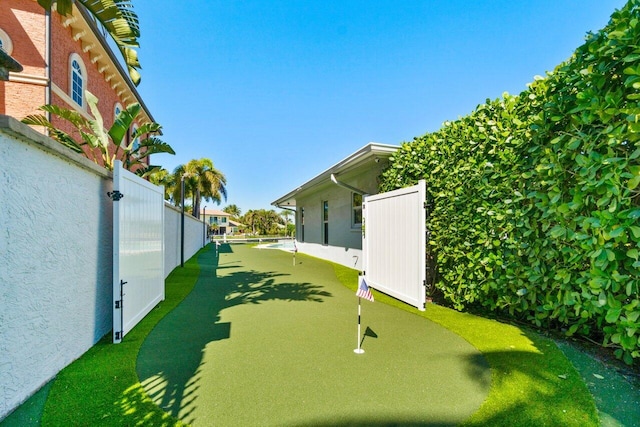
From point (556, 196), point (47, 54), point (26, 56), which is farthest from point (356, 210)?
point (26, 56)

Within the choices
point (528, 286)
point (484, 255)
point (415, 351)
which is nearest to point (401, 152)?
point (484, 255)

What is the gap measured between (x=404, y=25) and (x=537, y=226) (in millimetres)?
8463

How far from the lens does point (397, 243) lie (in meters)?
6.31

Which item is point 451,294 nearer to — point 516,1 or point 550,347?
point 550,347

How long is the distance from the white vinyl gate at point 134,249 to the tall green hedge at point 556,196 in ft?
17.6

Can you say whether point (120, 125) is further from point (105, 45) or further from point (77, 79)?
point (105, 45)

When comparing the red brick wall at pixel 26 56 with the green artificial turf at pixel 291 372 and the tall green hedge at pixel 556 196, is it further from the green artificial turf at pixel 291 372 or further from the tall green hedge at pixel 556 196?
the tall green hedge at pixel 556 196

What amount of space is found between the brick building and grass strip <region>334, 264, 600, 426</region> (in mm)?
10918

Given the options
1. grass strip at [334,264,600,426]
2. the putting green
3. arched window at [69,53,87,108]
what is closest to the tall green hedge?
grass strip at [334,264,600,426]

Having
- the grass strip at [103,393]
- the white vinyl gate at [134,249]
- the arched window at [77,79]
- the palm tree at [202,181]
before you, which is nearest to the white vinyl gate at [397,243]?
the grass strip at [103,393]

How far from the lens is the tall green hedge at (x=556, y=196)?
8.53ft

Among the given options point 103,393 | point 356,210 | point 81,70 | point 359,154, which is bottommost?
point 103,393

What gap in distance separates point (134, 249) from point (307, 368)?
10.5 feet

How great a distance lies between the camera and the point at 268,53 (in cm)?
1079
